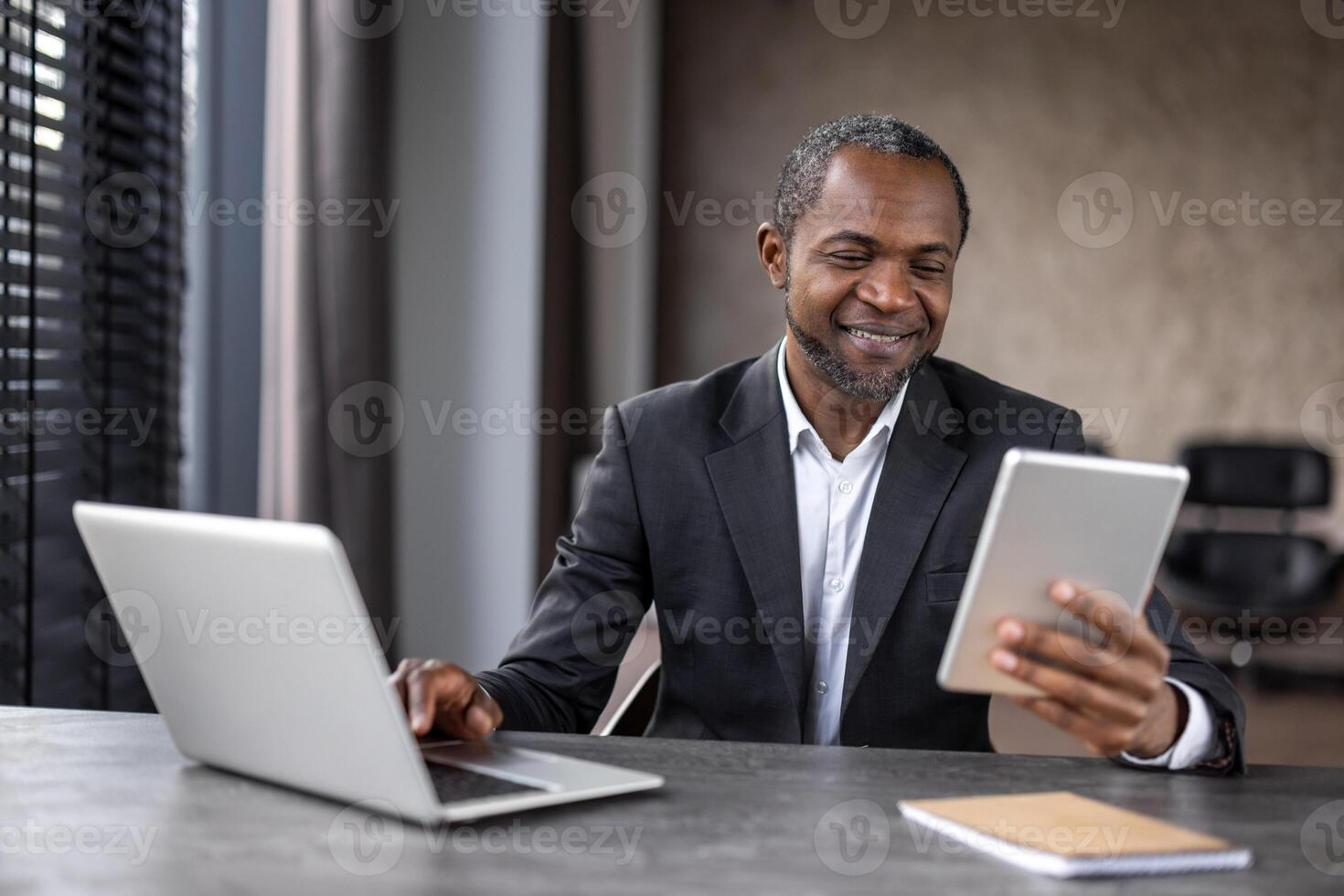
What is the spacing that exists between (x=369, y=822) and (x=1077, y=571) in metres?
0.61

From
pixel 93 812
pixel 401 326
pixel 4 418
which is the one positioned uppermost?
pixel 401 326

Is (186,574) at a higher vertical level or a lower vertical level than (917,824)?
higher

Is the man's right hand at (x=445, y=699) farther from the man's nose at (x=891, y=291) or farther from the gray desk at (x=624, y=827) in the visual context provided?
the man's nose at (x=891, y=291)

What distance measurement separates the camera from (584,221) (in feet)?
14.5

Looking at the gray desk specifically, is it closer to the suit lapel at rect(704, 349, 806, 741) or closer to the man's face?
the suit lapel at rect(704, 349, 806, 741)

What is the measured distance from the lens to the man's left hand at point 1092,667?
1.05 meters

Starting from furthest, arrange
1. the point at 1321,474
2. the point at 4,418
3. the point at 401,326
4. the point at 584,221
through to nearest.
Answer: the point at 1321,474 → the point at 584,221 → the point at 401,326 → the point at 4,418

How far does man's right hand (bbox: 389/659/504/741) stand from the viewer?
125 cm

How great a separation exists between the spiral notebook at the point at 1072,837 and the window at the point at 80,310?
1693 mm

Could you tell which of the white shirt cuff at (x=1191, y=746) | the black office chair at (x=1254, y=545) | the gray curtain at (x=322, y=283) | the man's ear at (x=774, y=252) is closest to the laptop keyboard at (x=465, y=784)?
the white shirt cuff at (x=1191, y=746)

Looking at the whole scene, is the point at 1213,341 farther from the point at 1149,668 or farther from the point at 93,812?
the point at 93,812

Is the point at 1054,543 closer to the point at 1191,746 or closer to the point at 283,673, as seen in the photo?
the point at 1191,746

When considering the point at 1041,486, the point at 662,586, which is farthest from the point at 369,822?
the point at 662,586

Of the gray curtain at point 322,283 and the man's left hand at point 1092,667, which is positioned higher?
the gray curtain at point 322,283
